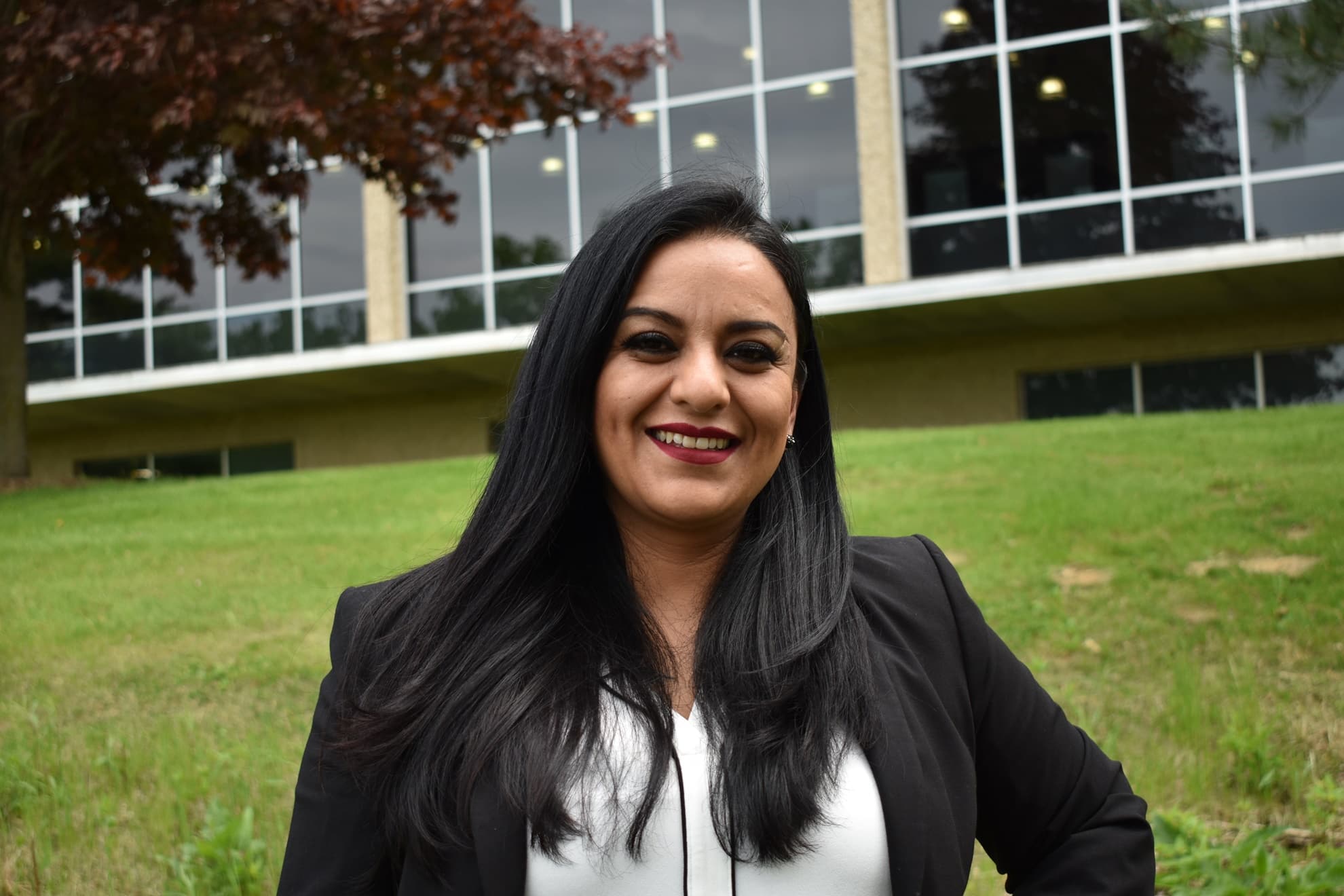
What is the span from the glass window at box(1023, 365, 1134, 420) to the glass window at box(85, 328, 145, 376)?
44.4ft

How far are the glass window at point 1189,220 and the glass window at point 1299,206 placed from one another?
0.24 m

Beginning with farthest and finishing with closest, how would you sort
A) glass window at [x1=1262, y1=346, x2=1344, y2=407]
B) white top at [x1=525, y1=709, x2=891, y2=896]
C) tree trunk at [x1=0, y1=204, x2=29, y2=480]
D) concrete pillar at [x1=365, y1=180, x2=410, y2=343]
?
1. concrete pillar at [x1=365, y1=180, x2=410, y2=343]
2. glass window at [x1=1262, y1=346, x2=1344, y2=407]
3. tree trunk at [x1=0, y1=204, x2=29, y2=480]
4. white top at [x1=525, y1=709, x2=891, y2=896]

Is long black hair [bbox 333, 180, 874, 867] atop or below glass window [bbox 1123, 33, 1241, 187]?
below

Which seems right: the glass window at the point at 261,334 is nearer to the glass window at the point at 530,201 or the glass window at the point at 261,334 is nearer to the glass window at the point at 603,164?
the glass window at the point at 530,201

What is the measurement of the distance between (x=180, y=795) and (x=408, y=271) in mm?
14541

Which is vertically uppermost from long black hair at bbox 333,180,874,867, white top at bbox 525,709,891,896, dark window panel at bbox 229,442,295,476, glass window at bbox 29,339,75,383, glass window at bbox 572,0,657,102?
glass window at bbox 572,0,657,102

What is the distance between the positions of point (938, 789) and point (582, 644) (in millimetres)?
590

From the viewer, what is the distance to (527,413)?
6.37ft

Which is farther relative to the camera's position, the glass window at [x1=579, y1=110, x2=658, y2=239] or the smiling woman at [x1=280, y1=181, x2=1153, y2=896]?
the glass window at [x1=579, y1=110, x2=658, y2=239]

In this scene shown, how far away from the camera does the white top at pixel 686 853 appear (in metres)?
1.66

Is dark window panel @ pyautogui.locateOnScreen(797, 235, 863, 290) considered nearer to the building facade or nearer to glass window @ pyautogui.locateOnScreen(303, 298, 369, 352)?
the building facade

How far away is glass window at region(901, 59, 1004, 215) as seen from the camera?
48.7ft

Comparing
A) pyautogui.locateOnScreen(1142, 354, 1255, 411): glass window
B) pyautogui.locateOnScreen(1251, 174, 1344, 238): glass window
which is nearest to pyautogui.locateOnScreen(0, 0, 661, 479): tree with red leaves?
pyautogui.locateOnScreen(1251, 174, 1344, 238): glass window

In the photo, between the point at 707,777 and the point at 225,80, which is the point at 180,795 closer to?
the point at 707,777
